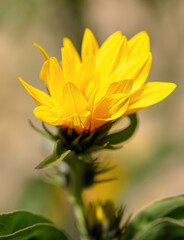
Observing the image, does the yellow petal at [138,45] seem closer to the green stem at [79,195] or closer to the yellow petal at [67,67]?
the yellow petal at [67,67]

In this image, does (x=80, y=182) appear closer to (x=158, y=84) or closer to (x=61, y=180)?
(x=61, y=180)

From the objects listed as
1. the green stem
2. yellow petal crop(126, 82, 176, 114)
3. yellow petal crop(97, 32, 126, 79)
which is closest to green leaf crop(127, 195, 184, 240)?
the green stem

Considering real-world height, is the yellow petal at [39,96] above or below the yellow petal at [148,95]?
above

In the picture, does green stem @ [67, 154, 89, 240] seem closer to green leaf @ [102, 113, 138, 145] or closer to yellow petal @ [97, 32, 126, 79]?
green leaf @ [102, 113, 138, 145]

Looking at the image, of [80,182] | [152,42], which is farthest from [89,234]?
[152,42]

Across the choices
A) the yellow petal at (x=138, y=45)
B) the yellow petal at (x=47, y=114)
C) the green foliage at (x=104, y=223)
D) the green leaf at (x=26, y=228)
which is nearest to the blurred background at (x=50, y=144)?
the green foliage at (x=104, y=223)

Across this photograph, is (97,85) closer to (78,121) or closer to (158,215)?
(78,121)

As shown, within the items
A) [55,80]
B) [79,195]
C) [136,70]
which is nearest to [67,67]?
[55,80]
